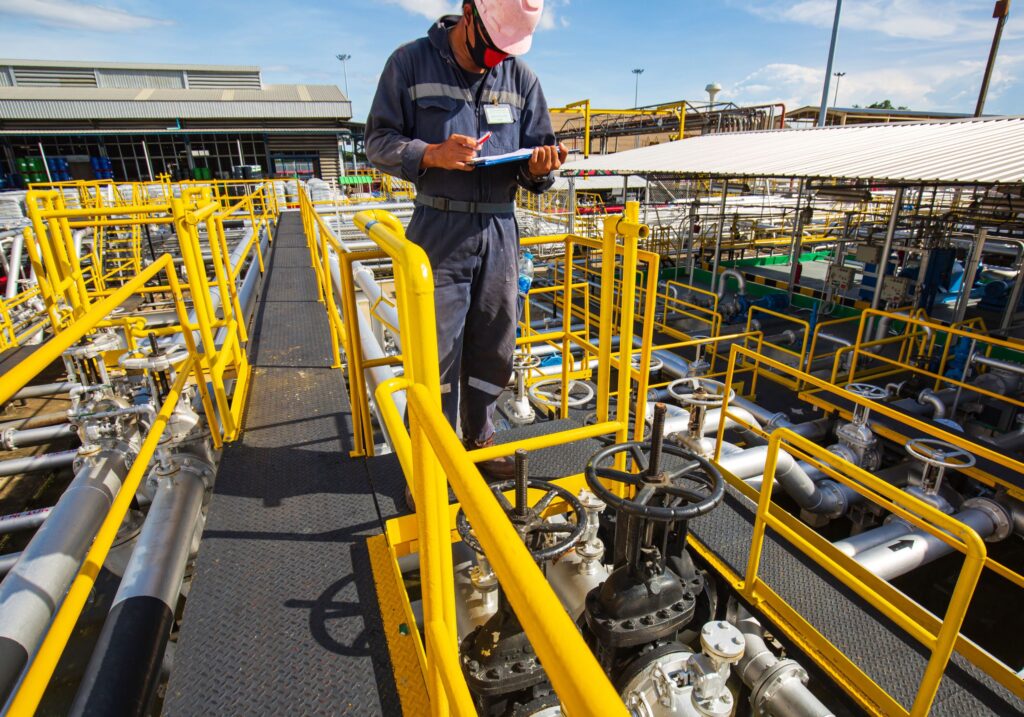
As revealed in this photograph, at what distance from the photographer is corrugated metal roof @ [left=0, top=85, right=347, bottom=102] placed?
2742 centimetres

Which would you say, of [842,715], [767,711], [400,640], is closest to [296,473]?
[400,640]

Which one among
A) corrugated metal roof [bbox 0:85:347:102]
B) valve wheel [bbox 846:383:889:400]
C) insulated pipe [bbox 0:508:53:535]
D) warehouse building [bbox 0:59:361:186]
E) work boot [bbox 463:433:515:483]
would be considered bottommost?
insulated pipe [bbox 0:508:53:535]

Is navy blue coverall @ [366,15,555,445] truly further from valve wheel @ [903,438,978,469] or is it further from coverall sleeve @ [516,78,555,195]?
valve wheel @ [903,438,978,469]

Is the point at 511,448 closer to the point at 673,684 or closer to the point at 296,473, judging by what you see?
the point at 673,684

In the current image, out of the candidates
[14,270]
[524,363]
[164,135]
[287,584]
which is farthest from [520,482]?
[164,135]

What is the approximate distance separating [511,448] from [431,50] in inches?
66.8

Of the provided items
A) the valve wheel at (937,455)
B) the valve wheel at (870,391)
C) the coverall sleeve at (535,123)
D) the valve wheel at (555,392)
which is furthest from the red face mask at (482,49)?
the valve wheel at (870,391)

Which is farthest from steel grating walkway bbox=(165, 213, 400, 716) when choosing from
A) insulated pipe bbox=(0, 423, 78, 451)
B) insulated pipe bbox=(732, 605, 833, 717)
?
insulated pipe bbox=(0, 423, 78, 451)

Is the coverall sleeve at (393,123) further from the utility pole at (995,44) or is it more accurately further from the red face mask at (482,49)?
the utility pole at (995,44)

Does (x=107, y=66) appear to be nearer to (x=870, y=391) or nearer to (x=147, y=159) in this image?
(x=147, y=159)

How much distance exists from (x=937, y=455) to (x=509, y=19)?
192 inches

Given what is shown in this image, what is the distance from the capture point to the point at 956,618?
1.85 meters

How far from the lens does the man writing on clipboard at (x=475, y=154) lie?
2.21 m

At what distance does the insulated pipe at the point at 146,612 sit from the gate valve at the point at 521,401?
9.36 feet
